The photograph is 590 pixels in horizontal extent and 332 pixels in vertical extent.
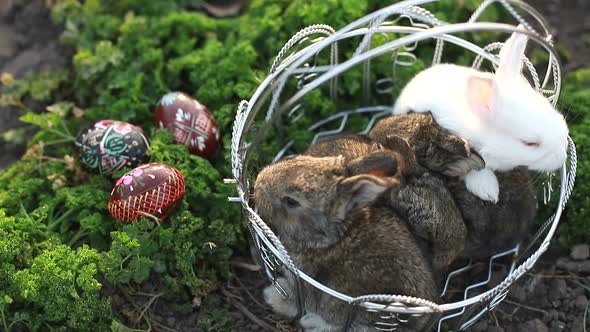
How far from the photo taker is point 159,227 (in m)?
3.69

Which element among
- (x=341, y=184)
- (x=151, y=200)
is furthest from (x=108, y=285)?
(x=341, y=184)

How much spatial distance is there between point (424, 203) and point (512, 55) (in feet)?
3.06

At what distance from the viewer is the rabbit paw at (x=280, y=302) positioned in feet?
12.5

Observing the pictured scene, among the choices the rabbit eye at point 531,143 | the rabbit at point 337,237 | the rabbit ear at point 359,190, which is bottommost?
the rabbit at point 337,237

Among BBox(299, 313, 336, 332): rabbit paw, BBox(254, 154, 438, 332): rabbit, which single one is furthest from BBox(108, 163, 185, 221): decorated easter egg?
BBox(299, 313, 336, 332): rabbit paw

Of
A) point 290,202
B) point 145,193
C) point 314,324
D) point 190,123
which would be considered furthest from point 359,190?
point 190,123

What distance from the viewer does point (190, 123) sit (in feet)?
→ 13.5

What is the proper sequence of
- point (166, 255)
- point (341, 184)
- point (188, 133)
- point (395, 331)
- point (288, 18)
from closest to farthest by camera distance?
1. point (341, 184)
2. point (395, 331)
3. point (166, 255)
4. point (188, 133)
5. point (288, 18)

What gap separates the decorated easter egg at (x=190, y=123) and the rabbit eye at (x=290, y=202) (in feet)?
3.25

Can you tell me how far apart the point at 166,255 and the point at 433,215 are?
160cm

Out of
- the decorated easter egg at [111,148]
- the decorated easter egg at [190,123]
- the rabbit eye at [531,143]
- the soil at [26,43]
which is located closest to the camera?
the rabbit eye at [531,143]

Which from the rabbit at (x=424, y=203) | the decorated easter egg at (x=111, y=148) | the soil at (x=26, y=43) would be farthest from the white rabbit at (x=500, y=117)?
the soil at (x=26, y=43)

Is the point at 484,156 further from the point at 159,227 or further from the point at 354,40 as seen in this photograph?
the point at 159,227

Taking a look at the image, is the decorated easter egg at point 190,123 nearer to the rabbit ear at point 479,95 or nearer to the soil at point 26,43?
the soil at point 26,43
